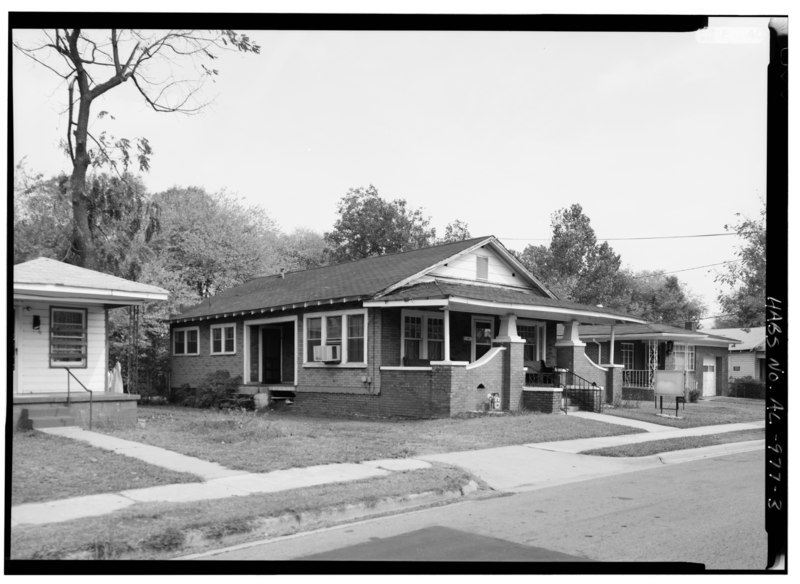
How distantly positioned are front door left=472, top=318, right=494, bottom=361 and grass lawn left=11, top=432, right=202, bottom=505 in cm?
1309

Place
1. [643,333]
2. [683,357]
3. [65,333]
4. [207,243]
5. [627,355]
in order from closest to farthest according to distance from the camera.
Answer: [65,333] < [643,333] < [627,355] < [683,357] < [207,243]

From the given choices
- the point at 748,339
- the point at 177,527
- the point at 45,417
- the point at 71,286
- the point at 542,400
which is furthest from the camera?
the point at 748,339

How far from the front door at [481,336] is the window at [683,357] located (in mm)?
13590

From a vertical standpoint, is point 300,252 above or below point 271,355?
above

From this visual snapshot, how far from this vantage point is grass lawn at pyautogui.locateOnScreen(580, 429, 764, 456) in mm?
14078

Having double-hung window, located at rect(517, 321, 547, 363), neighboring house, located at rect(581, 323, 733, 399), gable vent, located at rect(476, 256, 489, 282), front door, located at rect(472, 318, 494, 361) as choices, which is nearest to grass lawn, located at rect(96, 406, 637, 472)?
front door, located at rect(472, 318, 494, 361)

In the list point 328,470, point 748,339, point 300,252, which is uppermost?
point 300,252

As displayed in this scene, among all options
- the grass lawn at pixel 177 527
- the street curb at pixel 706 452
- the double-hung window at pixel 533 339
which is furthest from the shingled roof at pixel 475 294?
the grass lawn at pixel 177 527

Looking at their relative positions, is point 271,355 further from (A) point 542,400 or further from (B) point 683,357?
(B) point 683,357

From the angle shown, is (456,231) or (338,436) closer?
(338,436)

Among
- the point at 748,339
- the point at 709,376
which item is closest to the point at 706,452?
the point at 709,376

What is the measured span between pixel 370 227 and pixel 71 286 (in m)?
35.0

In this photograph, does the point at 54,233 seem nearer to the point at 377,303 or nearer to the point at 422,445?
the point at 377,303

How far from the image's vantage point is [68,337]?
17.5m
